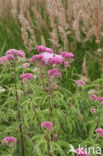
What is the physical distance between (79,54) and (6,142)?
2.30 m

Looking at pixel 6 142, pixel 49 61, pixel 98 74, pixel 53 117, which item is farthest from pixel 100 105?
pixel 98 74

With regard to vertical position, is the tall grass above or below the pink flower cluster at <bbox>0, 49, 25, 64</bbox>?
above

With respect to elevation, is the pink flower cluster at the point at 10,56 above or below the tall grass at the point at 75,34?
below

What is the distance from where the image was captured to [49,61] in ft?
6.62

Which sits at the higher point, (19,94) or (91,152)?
(19,94)

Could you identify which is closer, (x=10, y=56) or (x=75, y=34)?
(x=10, y=56)

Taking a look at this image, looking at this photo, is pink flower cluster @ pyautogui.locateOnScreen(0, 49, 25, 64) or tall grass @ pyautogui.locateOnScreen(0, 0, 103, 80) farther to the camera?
tall grass @ pyautogui.locateOnScreen(0, 0, 103, 80)

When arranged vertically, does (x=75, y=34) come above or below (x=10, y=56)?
above

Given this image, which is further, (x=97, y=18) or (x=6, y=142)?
(x=97, y=18)

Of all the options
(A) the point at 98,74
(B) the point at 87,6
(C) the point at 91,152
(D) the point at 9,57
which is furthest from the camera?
(B) the point at 87,6

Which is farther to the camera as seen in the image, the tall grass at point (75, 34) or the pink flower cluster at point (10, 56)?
the tall grass at point (75, 34)

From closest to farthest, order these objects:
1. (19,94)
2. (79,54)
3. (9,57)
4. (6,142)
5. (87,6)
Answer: (6,142), (9,57), (19,94), (87,6), (79,54)

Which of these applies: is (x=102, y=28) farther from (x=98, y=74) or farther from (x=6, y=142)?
(x=6, y=142)

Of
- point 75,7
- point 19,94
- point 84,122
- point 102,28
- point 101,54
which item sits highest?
Answer: point 75,7
